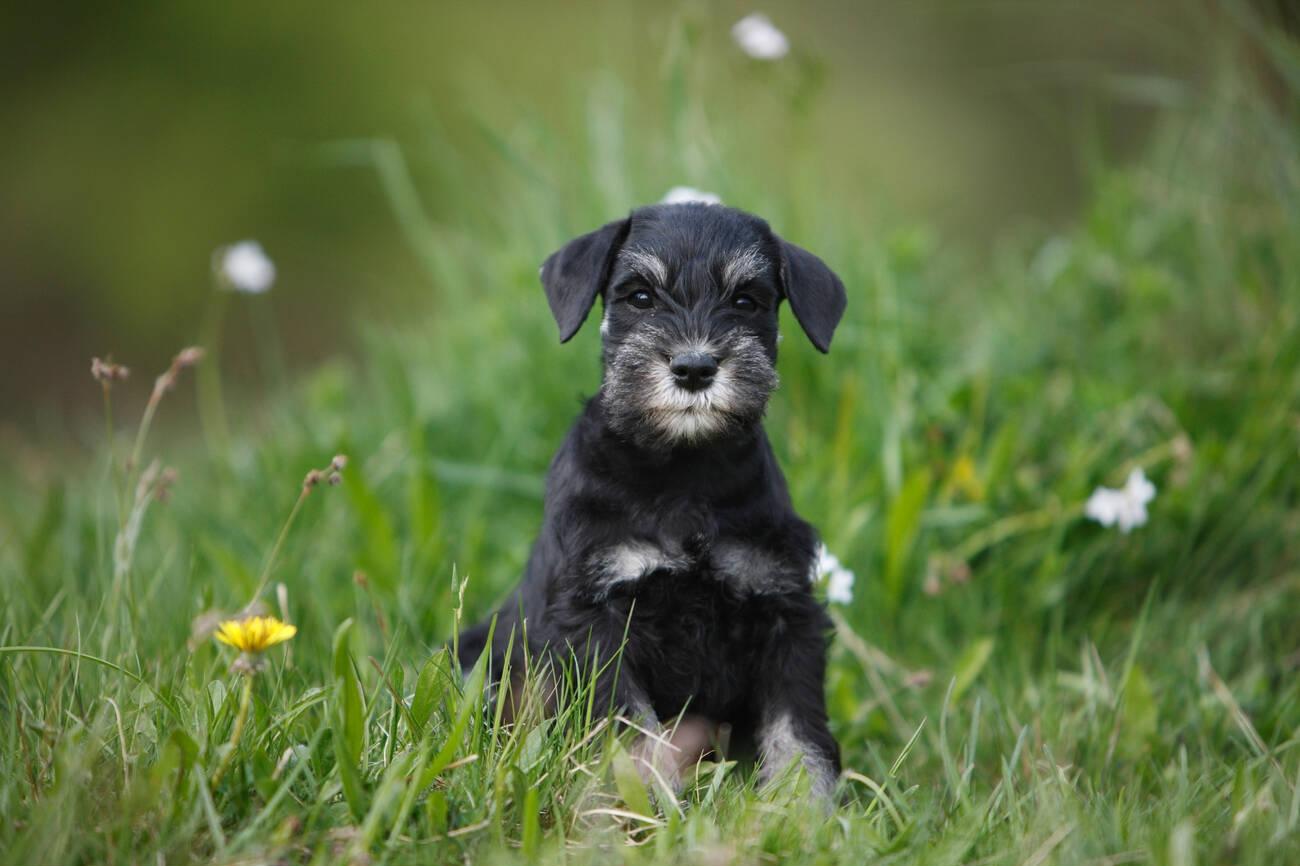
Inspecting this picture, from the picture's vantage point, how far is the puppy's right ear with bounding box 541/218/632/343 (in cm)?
A: 329

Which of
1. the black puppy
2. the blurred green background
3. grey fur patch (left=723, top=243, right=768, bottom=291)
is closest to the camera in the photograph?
the black puppy

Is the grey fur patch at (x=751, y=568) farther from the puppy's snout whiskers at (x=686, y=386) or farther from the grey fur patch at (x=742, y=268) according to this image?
the grey fur patch at (x=742, y=268)

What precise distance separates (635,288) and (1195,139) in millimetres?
3890

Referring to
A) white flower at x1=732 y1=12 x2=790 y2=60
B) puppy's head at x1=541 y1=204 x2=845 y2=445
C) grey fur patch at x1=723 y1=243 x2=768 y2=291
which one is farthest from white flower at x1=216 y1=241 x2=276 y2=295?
grey fur patch at x1=723 y1=243 x2=768 y2=291

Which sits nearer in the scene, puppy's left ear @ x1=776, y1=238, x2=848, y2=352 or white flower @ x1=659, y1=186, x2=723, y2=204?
puppy's left ear @ x1=776, y1=238, x2=848, y2=352

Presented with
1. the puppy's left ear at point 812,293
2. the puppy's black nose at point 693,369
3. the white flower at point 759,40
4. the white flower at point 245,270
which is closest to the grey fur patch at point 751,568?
the puppy's black nose at point 693,369

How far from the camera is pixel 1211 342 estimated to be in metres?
5.34

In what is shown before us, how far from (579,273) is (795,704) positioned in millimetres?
1256

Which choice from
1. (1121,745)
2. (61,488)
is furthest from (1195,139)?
(61,488)

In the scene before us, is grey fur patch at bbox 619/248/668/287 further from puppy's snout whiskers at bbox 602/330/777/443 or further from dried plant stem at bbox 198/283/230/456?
dried plant stem at bbox 198/283/230/456

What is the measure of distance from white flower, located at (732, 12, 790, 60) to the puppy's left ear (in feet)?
5.38

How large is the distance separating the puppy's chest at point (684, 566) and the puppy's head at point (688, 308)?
28 centimetres

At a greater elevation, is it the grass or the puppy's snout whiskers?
the puppy's snout whiskers

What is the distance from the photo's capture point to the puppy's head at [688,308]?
120 inches
